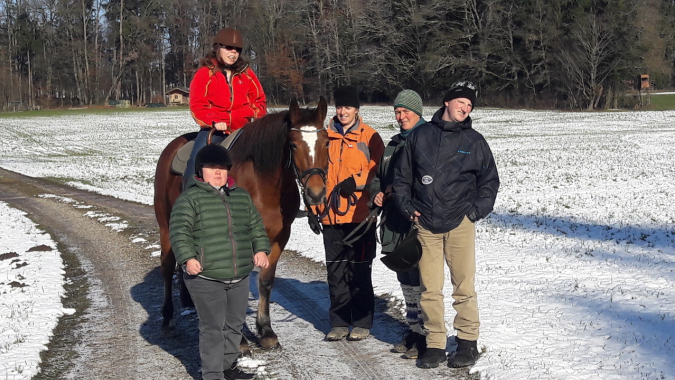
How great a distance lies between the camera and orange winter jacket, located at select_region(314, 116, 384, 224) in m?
5.62

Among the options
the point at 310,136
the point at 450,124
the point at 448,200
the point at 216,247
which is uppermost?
the point at 450,124

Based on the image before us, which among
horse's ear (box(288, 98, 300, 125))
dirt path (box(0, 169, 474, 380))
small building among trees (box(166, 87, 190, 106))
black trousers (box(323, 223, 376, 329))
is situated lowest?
dirt path (box(0, 169, 474, 380))

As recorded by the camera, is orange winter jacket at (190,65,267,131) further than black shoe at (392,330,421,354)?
Yes

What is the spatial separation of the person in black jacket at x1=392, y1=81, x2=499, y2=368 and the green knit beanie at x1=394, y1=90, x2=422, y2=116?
0.42 meters

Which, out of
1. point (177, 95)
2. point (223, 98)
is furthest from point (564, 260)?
point (177, 95)

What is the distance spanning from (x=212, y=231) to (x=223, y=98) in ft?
6.82

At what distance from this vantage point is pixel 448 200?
4828 millimetres

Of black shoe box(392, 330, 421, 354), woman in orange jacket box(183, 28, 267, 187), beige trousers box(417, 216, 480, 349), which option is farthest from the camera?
woman in orange jacket box(183, 28, 267, 187)

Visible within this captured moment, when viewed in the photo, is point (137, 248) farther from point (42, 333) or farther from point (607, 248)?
point (607, 248)

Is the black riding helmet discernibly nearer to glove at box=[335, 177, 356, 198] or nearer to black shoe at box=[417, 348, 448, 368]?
glove at box=[335, 177, 356, 198]

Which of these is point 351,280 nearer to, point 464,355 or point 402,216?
point 402,216

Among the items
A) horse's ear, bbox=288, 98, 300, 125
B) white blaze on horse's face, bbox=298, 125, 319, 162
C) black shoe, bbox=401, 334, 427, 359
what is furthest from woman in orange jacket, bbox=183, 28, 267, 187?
black shoe, bbox=401, 334, 427, 359

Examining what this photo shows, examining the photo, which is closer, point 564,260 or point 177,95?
point 564,260

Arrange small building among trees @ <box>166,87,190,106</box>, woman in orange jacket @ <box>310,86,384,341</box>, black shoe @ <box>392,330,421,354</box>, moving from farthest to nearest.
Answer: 1. small building among trees @ <box>166,87,190,106</box>
2. woman in orange jacket @ <box>310,86,384,341</box>
3. black shoe @ <box>392,330,421,354</box>
